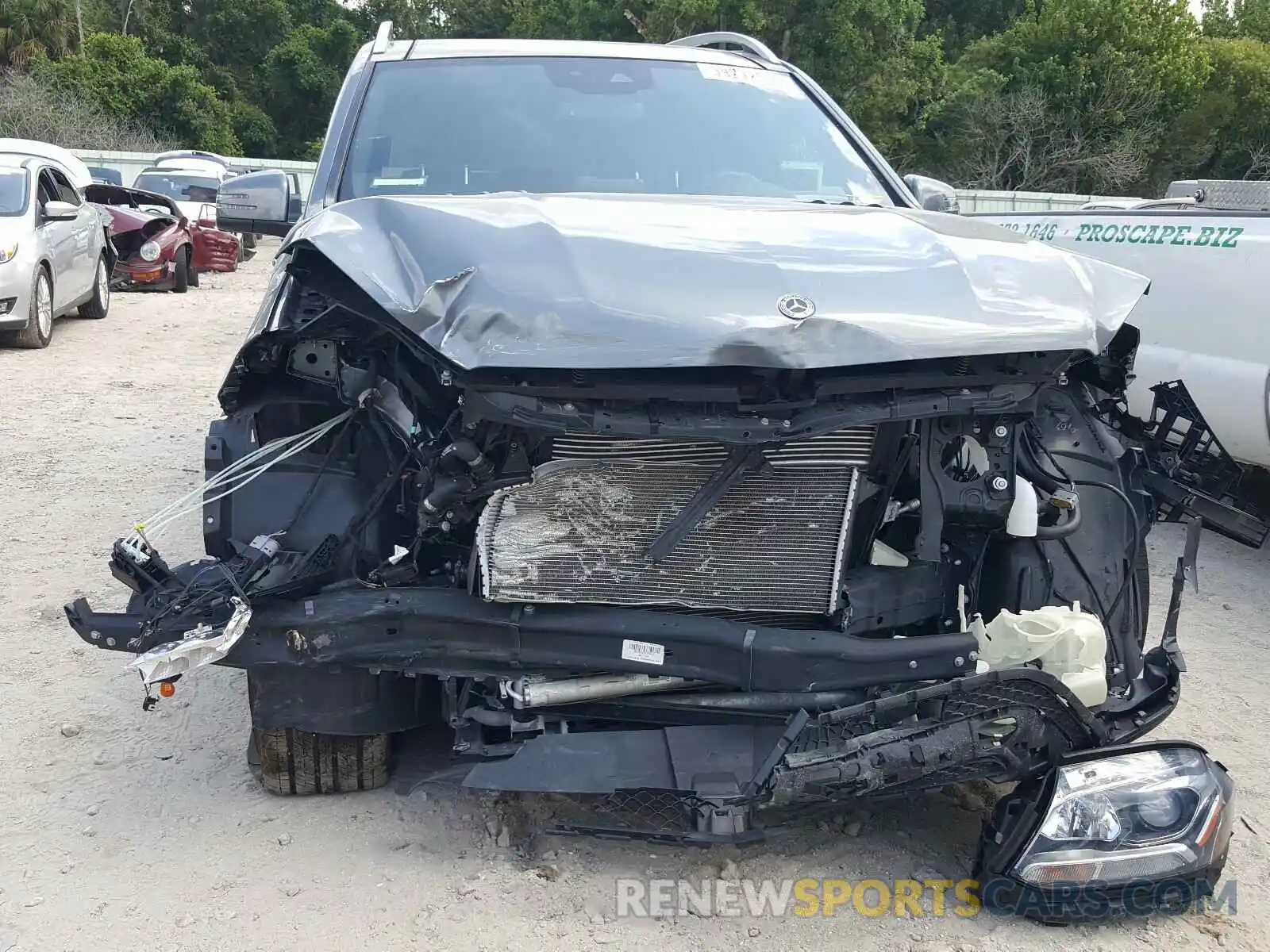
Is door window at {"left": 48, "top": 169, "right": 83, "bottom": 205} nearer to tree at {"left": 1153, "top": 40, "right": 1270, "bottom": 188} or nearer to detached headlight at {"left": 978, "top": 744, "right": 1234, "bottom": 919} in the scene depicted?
detached headlight at {"left": 978, "top": 744, "right": 1234, "bottom": 919}

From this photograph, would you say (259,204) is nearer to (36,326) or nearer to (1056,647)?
(1056,647)

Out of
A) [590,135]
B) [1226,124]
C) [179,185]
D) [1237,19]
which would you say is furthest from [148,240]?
[1237,19]

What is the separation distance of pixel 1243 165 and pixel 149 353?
3207 centimetres

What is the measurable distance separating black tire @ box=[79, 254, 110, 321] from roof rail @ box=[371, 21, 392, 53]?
8.87 m

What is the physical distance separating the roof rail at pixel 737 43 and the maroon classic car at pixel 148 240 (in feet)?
36.2

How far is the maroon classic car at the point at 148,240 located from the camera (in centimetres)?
1424

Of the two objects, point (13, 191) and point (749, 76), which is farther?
point (13, 191)

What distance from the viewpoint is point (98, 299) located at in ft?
39.8

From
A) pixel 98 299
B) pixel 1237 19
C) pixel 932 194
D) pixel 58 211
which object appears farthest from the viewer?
pixel 1237 19

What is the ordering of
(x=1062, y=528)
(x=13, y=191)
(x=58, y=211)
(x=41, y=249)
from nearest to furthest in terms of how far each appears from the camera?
(x=1062, y=528) → (x=41, y=249) → (x=13, y=191) → (x=58, y=211)

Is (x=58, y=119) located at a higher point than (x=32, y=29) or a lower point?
lower

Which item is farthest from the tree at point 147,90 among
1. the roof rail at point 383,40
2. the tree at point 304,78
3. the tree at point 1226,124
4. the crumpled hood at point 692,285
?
the crumpled hood at point 692,285

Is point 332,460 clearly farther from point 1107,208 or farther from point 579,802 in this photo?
point 1107,208

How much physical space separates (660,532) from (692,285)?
1.95ft
